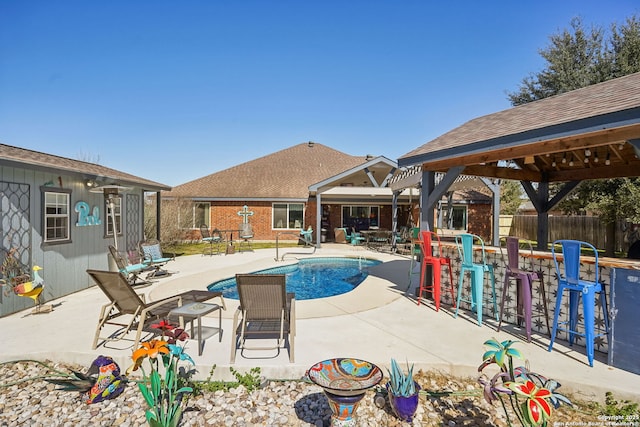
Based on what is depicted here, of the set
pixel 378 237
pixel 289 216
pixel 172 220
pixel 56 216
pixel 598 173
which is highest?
pixel 598 173

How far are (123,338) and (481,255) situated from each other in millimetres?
5836

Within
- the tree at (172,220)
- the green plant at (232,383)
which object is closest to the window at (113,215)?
the tree at (172,220)

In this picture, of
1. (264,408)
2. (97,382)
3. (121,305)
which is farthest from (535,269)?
(121,305)

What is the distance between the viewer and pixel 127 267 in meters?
8.19

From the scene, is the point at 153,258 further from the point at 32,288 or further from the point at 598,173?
the point at 598,173

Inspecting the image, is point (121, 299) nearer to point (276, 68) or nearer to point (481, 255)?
point (481, 255)

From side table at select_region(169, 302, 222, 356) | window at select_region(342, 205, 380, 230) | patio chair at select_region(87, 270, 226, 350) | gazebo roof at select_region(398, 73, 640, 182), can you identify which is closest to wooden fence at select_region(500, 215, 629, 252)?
window at select_region(342, 205, 380, 230)

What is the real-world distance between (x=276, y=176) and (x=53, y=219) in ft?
50.8

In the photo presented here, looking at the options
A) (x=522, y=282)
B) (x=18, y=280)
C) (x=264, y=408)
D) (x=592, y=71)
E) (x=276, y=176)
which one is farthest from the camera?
(x=276, y=176)

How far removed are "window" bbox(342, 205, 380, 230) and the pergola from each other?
11.9m

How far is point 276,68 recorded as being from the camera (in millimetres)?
14945

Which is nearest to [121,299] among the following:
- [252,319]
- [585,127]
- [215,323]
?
[215,323]

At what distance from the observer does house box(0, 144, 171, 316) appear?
583cm

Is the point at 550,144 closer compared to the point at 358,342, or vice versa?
the point at 358,342
